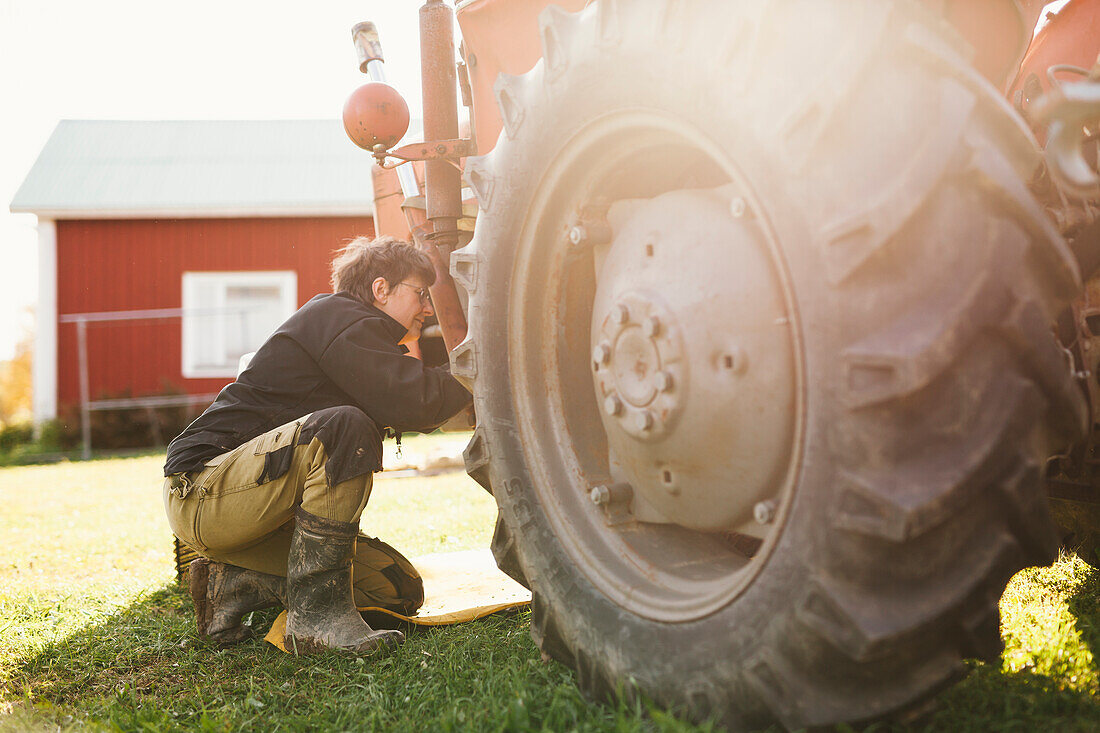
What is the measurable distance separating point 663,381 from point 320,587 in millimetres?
1420

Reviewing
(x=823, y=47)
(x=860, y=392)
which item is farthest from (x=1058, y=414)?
(x=823, y=47)

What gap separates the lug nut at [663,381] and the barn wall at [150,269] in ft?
42.1

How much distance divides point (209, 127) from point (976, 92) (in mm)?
19206

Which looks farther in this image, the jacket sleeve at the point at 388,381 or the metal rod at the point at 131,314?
the metal rod at the point at 131,314

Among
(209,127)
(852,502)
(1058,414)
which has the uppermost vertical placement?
(209,127)

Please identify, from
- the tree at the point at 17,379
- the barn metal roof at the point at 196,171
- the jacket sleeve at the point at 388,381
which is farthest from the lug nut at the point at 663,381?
the tree at the point at 17,379

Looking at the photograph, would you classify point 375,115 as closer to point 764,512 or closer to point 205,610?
point 205,610

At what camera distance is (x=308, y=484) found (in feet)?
8.15

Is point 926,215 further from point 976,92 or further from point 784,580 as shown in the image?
point 784,580

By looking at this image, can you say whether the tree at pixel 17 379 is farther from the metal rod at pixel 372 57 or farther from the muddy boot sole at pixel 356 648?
the muddy boot sole at pixel 356 648

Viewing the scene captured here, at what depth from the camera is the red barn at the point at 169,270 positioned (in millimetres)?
13703

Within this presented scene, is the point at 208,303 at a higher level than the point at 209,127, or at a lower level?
lower

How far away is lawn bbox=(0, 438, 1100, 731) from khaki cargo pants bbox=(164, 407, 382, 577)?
358mm

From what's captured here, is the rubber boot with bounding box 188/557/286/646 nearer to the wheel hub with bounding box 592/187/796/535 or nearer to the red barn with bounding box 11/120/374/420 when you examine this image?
the wheel hub with bounding box 592/187/796/535
